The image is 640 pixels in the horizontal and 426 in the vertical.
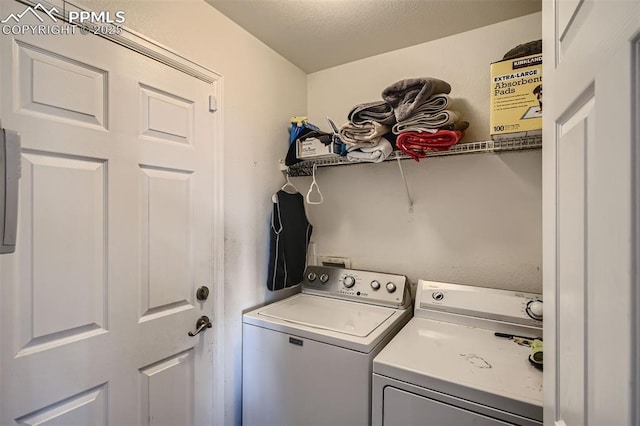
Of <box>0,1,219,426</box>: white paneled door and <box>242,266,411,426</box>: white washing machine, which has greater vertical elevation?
<box>0,1,219,426</box>: white paneled door

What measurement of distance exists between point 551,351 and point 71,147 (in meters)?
1.54

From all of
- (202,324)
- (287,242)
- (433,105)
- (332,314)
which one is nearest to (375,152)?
(433,105)

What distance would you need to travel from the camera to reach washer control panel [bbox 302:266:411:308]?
1811 mm

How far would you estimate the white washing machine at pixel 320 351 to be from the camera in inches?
51.4

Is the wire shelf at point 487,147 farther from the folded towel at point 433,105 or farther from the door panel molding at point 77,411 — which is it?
the door panel molding at point 77,411

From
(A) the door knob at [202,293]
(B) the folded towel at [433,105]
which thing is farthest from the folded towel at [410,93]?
(A) the door knob at [202,293]

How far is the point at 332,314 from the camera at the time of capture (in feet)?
5.54

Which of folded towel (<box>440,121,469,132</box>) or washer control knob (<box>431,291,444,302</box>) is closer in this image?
folded towel (<box>440,121,469,132</box>)

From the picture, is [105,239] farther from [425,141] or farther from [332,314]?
[425,141]

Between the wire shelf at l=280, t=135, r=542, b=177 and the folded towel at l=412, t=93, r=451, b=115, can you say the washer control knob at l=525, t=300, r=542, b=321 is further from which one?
the folded towel at l=412, t=93, r=451, b=115

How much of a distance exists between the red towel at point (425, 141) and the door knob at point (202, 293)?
4.08 feet

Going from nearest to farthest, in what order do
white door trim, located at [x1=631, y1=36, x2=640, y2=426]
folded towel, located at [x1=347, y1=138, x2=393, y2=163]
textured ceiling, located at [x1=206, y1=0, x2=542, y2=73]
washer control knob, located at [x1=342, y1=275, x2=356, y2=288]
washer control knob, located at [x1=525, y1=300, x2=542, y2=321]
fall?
white door trim, located at [x1=631, y1=36, x2=640, y2=426]
washer control knob, located at [x1=525, y1=300, x2=542, y2=321]
textured ceiling, located at [x1=206, y1=0, x2=542, y2=73]
folded towel, located at [x1=347, y1=138, x2=393, y2=163]
washer control knob, located at [x1=342, y1=275, x2=356, y2=288]

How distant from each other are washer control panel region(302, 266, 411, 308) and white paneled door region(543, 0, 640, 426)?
1.06m
